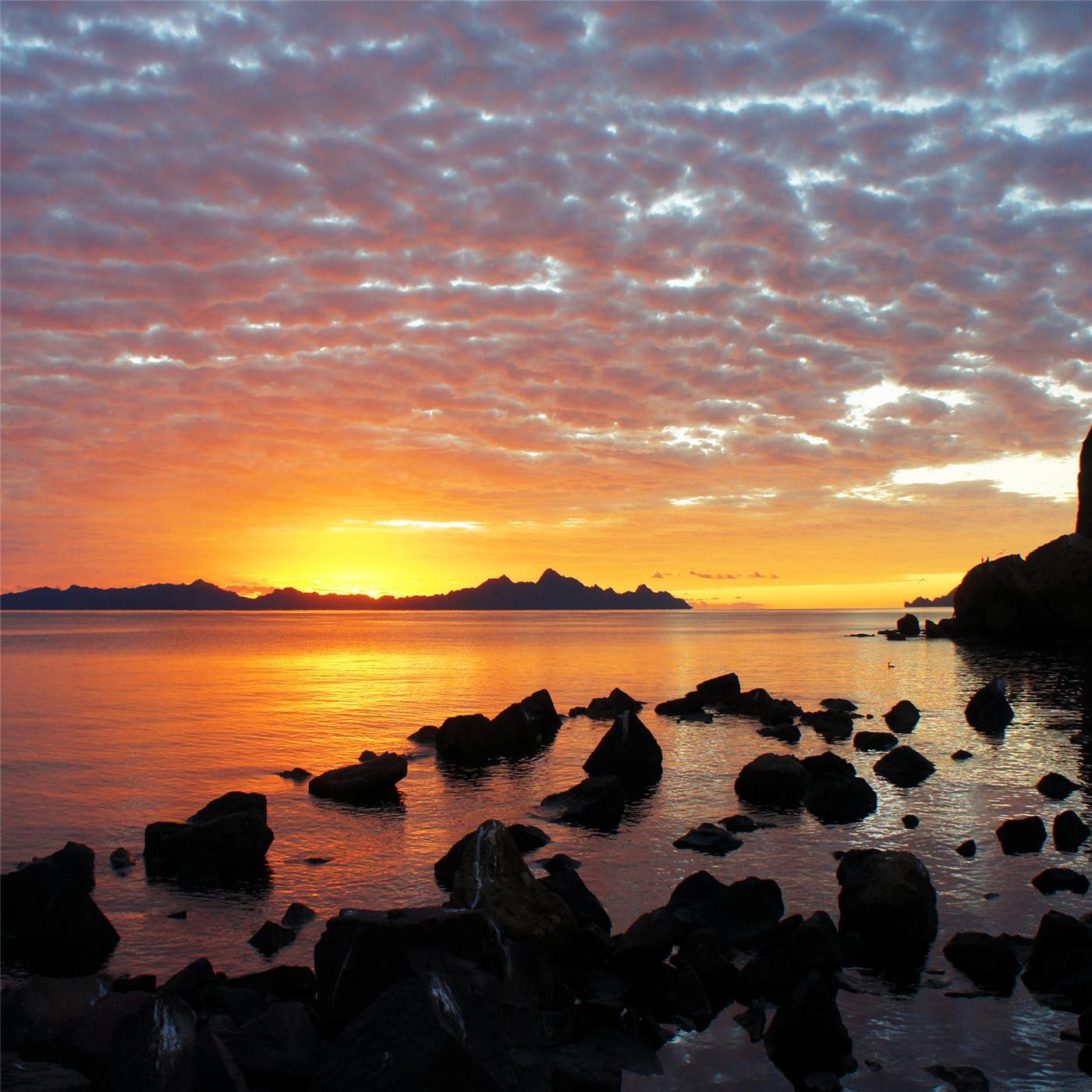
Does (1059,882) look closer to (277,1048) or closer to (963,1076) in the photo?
(963,1076)

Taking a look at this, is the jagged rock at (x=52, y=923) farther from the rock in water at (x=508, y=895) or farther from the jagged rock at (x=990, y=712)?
the jagged rock at (x=990, y=712)

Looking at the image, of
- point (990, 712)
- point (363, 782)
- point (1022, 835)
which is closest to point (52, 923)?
point (363, 782)

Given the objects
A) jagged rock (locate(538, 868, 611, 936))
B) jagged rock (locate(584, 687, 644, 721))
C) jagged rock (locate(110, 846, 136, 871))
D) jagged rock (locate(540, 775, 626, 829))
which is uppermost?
jagged rock (locate(538, 868, 611, 936))

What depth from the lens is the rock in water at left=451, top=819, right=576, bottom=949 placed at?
13141 millimetres

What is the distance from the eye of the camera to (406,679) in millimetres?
74688

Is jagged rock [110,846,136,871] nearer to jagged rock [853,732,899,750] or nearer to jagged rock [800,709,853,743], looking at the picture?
jagged rock [853,732,899,750]

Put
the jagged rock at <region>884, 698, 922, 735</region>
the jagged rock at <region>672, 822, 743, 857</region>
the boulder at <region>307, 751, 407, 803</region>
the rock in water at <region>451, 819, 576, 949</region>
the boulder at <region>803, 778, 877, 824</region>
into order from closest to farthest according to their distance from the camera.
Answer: the rock in water at <region>451, 819, 576, 949</region>, the jagged rock at <region>672, 822, 743, 857</region>, the boulder at <region>803, 778, 877, 824</region>, the boulder at <region>307, 751, 407, 803</region>, the jagged rock at <region>884, 698, 922, 735</region>

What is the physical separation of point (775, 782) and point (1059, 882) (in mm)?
9186

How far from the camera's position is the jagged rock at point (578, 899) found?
573 inches

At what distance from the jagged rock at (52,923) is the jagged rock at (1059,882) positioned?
56.4 ft

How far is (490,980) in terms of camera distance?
10969mm

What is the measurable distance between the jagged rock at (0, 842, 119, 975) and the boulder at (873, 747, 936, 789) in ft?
75.1

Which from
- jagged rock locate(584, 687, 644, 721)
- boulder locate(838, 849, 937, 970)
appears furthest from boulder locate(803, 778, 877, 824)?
jagged rock locate(584, 687, 644, 721)

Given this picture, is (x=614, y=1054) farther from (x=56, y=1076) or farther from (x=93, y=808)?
(x=93, y=808)
